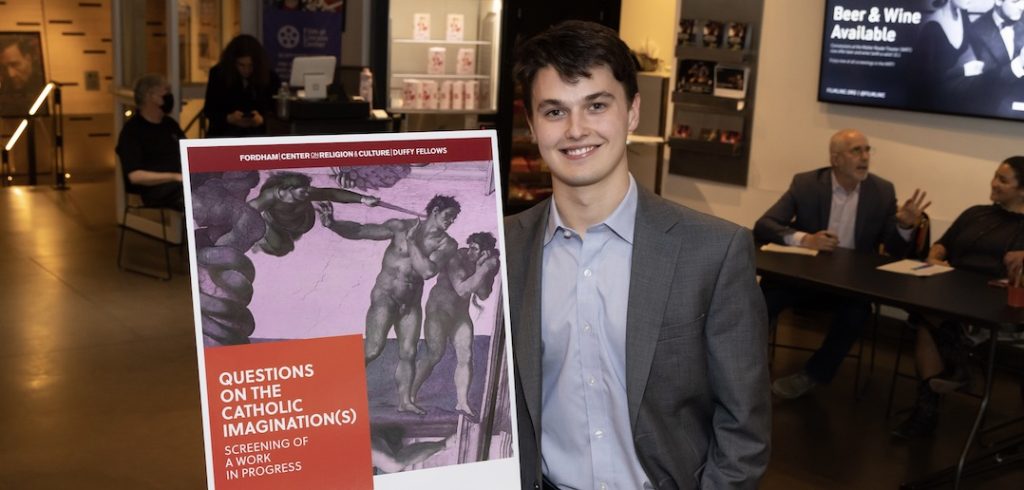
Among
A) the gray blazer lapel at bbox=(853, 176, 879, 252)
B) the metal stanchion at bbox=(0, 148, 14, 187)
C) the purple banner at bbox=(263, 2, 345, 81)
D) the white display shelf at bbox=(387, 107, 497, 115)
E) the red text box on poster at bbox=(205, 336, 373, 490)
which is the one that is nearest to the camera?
the red text box on poster at bbox=(205, 336, 373, 490)

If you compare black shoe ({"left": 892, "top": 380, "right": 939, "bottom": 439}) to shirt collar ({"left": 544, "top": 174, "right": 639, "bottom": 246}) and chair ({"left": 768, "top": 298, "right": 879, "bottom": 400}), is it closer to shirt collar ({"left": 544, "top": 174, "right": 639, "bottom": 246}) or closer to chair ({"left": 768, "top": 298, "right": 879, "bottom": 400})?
chair ({"left": 768, "top": 298, "right": 879, "bottom": 400})

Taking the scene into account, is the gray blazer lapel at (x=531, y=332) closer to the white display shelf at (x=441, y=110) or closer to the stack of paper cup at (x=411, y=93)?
the white display shelf at (x=441, y=110)

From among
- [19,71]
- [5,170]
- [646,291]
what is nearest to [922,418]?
[646,291]

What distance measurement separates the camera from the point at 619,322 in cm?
204

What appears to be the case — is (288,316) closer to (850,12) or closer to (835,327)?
(835,327)

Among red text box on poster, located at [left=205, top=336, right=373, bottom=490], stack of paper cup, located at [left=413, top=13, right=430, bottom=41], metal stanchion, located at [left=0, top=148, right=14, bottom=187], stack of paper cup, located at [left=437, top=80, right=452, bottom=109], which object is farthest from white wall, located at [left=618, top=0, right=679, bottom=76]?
red text box on poster, located at [left=205, top=336, right=373, bottom=490]

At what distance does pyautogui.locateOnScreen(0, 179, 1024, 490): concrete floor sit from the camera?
4.68 m

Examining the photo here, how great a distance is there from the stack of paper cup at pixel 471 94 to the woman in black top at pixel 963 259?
15.6 ft

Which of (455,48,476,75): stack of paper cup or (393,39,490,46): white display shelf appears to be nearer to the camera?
(393,39,490,46): white display shelf

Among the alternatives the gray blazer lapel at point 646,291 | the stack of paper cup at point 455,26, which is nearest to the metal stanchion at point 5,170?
the stack of paper cup at point 455,26

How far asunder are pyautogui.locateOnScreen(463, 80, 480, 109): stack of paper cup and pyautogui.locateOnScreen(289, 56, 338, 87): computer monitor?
2.03 meters

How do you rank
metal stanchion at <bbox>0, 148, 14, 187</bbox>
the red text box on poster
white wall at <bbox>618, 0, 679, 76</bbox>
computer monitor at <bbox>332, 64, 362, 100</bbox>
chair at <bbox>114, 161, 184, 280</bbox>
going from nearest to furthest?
the red text box on poster, computer monitor at <bbox>332, 64, 362, 100</bbox>, chair at <bbox>114, 161, 184, 280</bbox>, white wall at <bbox>618, 0, 679, 76</bbox>, metal stanchion at <bbox>0, 148, 14, 187</bbox>

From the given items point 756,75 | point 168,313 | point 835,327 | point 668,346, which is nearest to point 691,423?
point 668,346

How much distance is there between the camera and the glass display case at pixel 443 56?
9.45m
